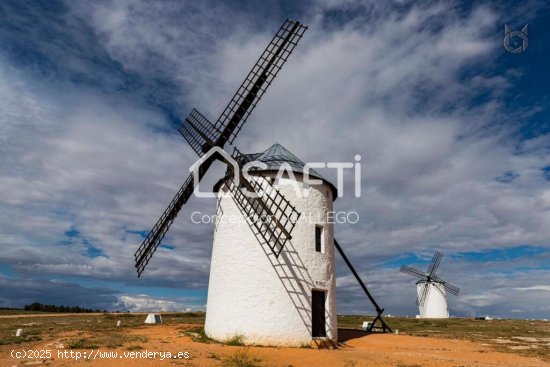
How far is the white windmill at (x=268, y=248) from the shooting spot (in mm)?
14211

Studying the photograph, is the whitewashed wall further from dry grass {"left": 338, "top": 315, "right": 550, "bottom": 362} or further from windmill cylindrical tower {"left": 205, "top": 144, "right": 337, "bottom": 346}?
dry grass {"left": 338, "top": 315, "right": 550, "bottom": 362}

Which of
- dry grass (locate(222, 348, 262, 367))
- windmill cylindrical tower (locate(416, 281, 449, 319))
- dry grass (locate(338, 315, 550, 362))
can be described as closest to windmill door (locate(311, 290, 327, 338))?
dry grass (locate(222, 348, 262, 367))

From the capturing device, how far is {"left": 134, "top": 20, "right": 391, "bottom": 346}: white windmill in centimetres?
1421

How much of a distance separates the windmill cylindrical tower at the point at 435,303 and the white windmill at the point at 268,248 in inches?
1482

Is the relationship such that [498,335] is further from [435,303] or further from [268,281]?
[435,303]

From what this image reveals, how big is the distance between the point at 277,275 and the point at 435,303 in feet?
136

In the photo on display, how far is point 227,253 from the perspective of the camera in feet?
50.8

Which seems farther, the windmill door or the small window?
the small window

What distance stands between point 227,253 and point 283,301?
316 cm

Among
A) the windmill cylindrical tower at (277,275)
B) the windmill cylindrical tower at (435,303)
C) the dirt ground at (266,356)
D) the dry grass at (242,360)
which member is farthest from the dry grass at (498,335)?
the dry grass at (242,360)

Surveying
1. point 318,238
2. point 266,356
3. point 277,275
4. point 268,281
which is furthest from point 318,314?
point 266,356

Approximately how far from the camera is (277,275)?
1450 cm

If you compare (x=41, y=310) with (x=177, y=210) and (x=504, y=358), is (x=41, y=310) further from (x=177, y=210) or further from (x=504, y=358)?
(x=504, y=358)

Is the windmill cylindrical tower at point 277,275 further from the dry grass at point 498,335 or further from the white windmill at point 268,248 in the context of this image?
the dry grass at point 498,335
